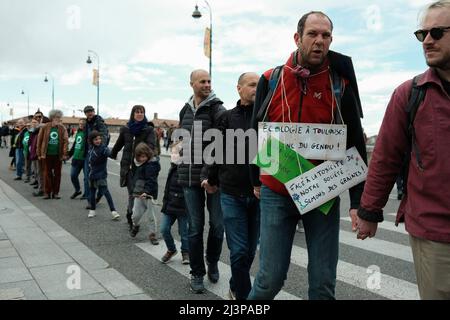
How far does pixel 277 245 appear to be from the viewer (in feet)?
9.00

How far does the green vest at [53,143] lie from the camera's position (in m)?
10.3

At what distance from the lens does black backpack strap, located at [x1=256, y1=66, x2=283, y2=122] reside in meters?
2.81

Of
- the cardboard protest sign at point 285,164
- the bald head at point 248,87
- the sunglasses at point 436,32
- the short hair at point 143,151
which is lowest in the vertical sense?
the short hair at point 143,151

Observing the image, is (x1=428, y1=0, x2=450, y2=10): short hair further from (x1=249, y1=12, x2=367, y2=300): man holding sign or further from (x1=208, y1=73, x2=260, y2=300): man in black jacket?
(x1=208, y1=73, x2=260, y2=300): man in black jacket

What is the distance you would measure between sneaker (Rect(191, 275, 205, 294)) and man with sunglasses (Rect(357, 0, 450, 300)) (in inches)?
96.8

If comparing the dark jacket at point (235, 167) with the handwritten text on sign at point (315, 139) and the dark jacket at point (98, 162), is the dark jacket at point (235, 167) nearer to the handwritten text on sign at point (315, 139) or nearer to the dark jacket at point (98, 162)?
the handwritten text on sign at point (315, 139)

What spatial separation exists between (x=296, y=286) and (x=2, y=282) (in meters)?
2.68

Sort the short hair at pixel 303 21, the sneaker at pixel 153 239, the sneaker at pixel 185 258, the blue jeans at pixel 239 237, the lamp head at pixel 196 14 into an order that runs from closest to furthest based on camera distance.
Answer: the short hair at pixel 303 21, the blue jeans at pixel 239 237, the sneaker at pixel 185 258, the sneaker at pixel 153 239, the lamp head at pixel 196 14

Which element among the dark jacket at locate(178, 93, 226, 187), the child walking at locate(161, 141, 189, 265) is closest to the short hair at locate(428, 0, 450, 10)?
the dark jacket at locate(178, 93, 226, 187)

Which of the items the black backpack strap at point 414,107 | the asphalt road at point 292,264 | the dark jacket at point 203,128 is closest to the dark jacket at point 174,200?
the asphalt road at point 292,264

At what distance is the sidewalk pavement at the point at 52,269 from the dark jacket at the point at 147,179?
3.20ft
